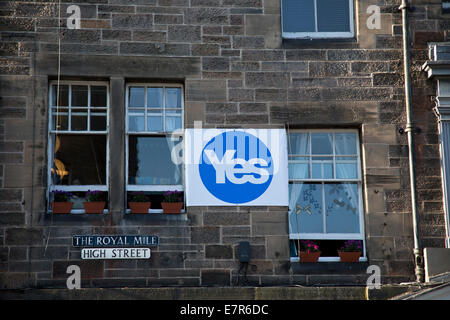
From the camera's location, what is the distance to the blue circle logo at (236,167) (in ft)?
39.8

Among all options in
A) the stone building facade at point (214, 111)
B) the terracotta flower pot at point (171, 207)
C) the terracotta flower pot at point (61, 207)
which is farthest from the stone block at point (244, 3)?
the terracotta flower pot at point (61, 207)

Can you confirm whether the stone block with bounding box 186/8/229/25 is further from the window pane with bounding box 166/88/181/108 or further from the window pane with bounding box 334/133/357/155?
the window pane with bounding box 334/133/357/155

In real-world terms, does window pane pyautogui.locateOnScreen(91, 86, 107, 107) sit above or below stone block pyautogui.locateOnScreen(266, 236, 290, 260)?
above

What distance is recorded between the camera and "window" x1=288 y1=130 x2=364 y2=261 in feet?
40.4

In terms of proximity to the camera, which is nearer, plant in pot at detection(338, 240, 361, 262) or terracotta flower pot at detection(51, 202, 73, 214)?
terracotta flower pot at detection(51, 202, 73, 214)

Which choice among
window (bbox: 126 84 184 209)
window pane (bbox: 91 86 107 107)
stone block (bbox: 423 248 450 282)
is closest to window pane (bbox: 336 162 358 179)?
stone block (bbox: 423 248 450 282)

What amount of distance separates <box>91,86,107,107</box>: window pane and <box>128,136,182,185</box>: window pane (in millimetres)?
714

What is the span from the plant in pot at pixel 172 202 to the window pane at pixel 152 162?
0.24 metres

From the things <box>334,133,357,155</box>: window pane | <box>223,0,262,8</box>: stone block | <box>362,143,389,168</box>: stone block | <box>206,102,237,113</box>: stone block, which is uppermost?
<box>223,0,262,8</box>: stone block

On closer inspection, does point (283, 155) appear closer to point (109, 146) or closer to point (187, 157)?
point (187, 157)

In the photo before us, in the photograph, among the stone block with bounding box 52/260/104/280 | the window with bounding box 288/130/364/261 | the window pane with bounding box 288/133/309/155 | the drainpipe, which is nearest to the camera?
the stone block with bounding box 52/260/104/280

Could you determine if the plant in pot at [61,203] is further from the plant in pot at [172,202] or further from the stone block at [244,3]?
the stone block at [244,3]
